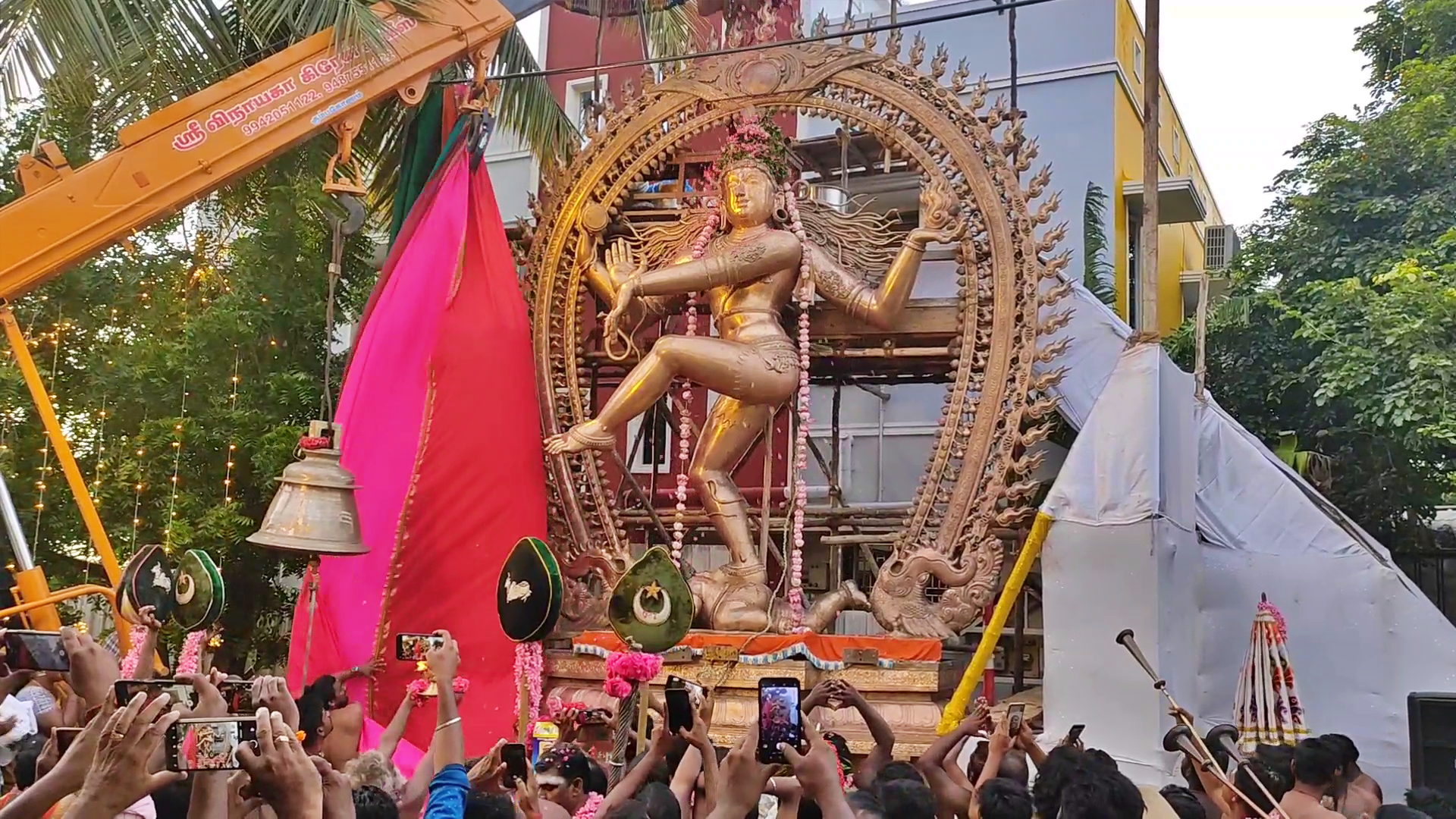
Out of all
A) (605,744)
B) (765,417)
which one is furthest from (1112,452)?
(605,744)

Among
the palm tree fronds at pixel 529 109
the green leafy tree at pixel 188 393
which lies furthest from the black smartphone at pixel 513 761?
the green leafy tree at pixel 188 393

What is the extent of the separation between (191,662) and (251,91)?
3.24 m

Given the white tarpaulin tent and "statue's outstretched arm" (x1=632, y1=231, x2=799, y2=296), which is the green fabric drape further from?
the white tarpaulin tent

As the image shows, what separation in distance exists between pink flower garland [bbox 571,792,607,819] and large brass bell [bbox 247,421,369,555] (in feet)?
10.3

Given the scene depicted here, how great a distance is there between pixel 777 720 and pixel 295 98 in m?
5.75

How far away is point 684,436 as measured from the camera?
25.6 ft

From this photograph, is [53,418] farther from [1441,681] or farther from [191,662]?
[1441,681]

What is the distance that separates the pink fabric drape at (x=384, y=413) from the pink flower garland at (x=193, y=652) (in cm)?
56

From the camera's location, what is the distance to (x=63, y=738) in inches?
96.1

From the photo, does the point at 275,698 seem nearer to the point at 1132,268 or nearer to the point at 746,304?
the point at 746,304

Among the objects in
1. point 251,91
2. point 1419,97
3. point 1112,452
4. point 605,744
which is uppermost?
point 1419,97

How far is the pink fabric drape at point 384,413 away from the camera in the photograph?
7406mm

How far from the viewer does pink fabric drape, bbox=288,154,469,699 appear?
24.3ft

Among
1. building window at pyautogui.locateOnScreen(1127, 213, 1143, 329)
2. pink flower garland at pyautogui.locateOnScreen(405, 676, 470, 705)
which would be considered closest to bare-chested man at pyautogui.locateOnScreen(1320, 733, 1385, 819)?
pink flower garland at pyautogui.locateOnScreen(405, 676, 470, 705)
